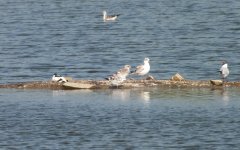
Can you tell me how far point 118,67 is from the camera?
3631cm

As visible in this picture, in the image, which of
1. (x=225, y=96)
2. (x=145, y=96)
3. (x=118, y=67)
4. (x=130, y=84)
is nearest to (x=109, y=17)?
(x=118, y=67)

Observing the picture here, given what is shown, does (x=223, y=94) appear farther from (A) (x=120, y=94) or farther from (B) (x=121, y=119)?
(B) (x=121, y=119)

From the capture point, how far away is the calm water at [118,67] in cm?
2341

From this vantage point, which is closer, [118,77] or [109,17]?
[118,77]

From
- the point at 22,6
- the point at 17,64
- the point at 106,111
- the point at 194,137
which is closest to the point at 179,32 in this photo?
the point at 17,64

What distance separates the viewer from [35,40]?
45.9 m

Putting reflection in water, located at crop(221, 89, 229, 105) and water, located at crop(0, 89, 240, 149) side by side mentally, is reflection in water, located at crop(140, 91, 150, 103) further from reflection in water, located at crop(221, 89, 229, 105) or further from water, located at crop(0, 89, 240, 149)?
reflection in water, located at crop(221, 89, 229, 105)

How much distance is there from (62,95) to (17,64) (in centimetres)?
858

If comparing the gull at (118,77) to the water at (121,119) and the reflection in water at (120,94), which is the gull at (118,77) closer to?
the reflection in water at (120,94)

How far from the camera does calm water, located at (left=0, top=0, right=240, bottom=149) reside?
2341 cm

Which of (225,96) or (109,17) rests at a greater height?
(109,17)

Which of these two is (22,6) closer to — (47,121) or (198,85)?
(198,85)

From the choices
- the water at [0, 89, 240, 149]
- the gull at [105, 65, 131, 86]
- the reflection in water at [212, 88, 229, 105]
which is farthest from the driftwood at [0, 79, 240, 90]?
the reflection in water at [212, 88, 229, 105]

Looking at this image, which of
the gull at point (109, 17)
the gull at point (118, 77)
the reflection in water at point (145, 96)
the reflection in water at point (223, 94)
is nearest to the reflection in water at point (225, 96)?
the reflection in water at point (223, 94)
